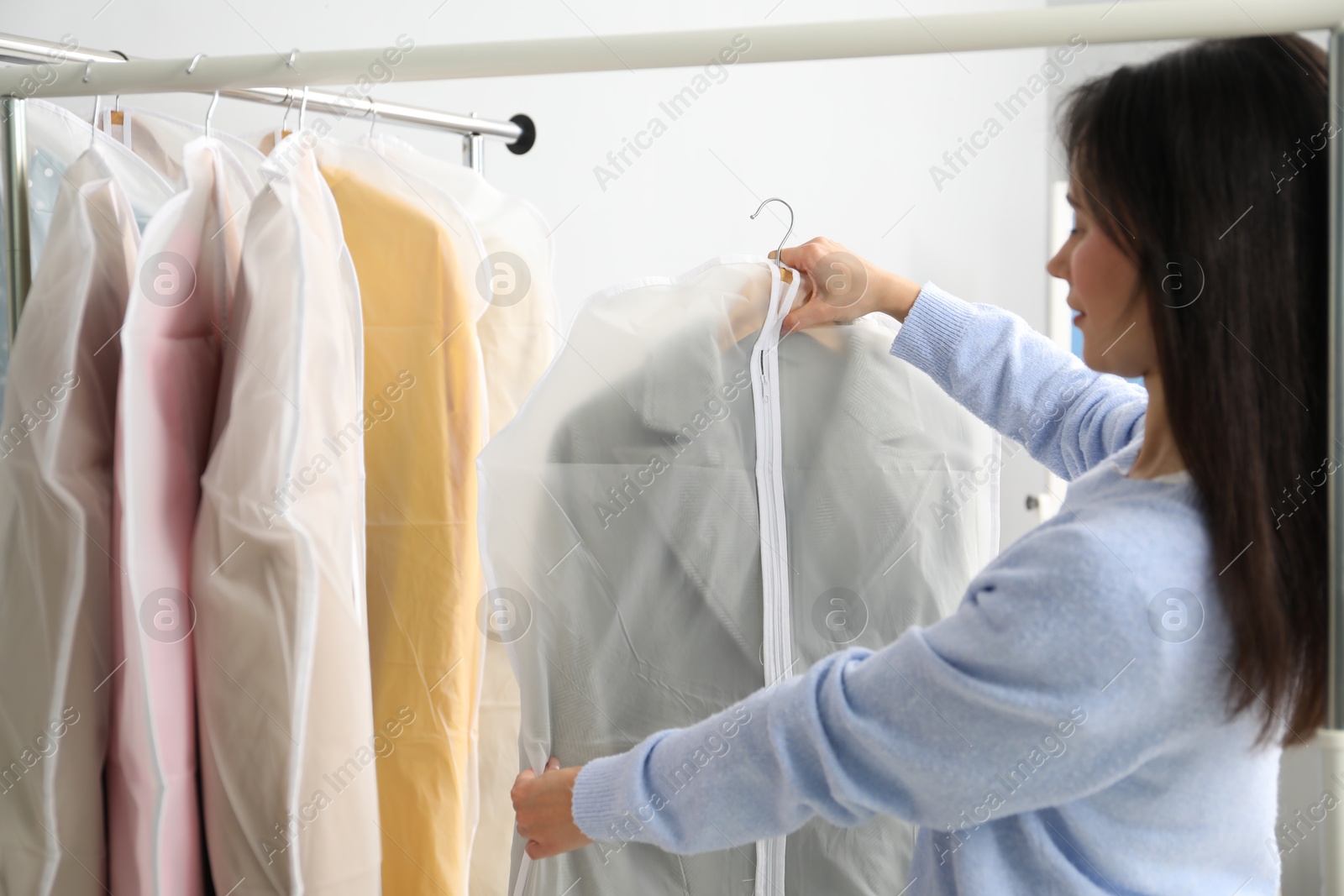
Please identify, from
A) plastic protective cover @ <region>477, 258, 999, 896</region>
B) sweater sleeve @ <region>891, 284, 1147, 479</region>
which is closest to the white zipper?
plastic protective cover @ <region>477, 258, 999, 896</region>

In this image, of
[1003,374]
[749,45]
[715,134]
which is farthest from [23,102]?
[715,134]

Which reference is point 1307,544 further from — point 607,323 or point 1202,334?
point 607,323

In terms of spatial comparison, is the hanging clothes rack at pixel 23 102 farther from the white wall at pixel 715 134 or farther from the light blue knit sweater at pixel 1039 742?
the light blue knit sweater at pixel 1039 742

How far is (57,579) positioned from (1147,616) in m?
0.71

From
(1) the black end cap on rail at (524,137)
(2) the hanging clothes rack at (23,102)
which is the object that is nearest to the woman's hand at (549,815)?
(2) the hanging clothes rack at (23,102)

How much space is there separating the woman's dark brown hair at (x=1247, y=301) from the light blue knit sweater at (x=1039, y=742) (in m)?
0.02

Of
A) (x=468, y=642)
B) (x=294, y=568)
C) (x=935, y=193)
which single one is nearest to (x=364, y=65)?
(x=294, y=568)

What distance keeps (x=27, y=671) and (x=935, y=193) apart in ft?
6.82

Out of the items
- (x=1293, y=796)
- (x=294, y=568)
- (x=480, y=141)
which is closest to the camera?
(x=294, y=568)

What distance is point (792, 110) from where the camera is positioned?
2.01 metres

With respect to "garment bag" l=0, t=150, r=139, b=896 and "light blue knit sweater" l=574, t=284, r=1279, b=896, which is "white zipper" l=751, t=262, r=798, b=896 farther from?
"garment bag" l=0, t=150, r=139, b=896

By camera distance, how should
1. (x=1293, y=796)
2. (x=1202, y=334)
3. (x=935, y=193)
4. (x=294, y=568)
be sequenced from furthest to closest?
(x=935, y=193) → (x=1293, y=796) → (x=294, y=568) → (x=1202, y=334)

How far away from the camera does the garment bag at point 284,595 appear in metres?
0.70

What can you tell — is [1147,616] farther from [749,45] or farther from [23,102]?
[23,102]
